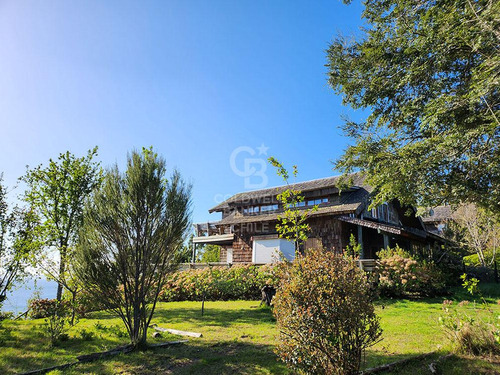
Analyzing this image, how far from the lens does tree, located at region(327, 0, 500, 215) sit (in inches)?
248

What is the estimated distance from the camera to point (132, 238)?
7.46m

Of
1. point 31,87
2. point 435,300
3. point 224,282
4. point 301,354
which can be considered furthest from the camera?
point 224,282

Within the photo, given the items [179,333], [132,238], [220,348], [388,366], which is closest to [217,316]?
[179,333]

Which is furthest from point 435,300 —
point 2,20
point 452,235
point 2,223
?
point 2,20

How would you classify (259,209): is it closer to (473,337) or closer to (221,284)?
(221,284)

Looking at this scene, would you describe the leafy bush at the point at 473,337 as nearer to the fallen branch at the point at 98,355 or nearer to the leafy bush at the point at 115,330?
the fallen branch at the point at 98,355

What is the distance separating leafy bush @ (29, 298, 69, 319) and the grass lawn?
0.69 meters

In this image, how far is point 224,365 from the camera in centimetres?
577

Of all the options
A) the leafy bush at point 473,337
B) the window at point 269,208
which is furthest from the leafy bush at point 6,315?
the window at point 269,208

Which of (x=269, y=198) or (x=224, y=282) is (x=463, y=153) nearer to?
(x=224, y=282)

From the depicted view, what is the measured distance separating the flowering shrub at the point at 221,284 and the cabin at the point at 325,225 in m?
2.79

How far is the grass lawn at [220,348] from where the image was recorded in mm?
5477

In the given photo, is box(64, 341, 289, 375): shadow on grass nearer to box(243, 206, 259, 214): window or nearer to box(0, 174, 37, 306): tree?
box(0, 174, 37, 306): tree

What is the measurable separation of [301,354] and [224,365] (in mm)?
2443
